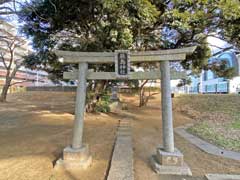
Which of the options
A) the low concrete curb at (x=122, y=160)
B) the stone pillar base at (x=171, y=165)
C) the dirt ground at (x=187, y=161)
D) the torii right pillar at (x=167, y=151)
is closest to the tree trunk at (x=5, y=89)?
the low concrete curb at (x=122, y=160)

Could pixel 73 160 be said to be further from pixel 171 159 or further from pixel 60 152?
pixel 171 159

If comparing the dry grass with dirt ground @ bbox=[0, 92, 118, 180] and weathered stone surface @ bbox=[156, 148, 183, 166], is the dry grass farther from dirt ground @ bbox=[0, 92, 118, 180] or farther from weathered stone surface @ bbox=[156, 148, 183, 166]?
dirt ground @ bbox=[0, 92, 118, 180]

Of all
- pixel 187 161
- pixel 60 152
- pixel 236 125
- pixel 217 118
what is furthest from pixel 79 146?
pixel 217 118

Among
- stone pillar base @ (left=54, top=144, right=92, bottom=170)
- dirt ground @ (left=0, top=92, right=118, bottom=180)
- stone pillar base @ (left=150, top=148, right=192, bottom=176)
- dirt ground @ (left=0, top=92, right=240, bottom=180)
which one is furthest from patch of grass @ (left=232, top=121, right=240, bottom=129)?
stone pillar base @ (left=54, top=144, right=92, bottom=170)

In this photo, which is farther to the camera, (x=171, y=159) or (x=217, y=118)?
(x=217, y=118)

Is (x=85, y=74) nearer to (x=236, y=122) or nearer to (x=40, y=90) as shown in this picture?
(x=236, y=122)

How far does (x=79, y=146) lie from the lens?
4.65 meters

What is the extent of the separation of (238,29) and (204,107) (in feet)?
25.2

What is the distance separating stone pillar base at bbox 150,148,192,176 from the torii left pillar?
1412 millimetres

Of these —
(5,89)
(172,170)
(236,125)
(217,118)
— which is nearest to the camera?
(172,170)

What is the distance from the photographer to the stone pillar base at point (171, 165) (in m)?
4.21

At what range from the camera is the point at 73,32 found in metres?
8.73

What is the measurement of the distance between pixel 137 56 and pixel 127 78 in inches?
19.9

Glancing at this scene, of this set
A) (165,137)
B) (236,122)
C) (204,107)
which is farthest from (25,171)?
(204,107)
